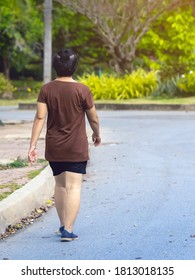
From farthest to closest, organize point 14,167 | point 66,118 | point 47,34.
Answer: point 47,34 < point 14,167 < point 66,118

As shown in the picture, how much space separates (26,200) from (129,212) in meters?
1.05

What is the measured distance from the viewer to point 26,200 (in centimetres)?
879

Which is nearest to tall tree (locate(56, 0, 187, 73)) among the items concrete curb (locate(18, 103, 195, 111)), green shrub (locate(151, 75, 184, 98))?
green shrub (locate(151, 75, 184, 98))

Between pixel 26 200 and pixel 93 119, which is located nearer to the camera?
pixel 93 119

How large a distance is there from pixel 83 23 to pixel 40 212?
48694 mm

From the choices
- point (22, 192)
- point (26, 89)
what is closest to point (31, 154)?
point (22, 192)

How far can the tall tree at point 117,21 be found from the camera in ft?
118

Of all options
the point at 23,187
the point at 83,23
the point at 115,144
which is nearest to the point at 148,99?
the point at 115,144

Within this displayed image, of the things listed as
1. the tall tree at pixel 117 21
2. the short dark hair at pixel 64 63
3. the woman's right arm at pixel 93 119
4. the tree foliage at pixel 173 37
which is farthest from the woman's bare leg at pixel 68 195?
the tree foliage at pixel 173 37

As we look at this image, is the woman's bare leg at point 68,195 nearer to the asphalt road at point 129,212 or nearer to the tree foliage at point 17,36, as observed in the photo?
the asphalt road at point 129,212

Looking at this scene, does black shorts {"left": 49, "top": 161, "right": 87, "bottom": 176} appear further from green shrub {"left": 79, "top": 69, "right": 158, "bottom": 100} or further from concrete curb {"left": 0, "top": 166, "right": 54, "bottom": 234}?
green shrub {"left": 79, "top": 69, "right": 158, "bottom": 100}

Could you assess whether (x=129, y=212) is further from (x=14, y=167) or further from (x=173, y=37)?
(x=173, y=37)

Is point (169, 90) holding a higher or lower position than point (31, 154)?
lower
